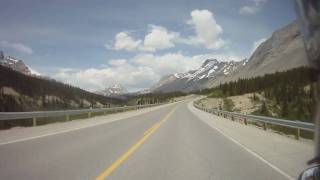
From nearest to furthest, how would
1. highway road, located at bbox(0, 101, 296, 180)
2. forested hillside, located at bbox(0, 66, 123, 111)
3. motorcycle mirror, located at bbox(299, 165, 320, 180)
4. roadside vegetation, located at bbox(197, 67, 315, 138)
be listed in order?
motorcycle mirror, located at bbox(299, 165, 320, 180) → highway road, located at bbox(0, 101, 296, 180) → roadside vegetation, located at bbox(197, 67, 315, 138) → forested hillside, located at bbox(0, 66, 123, 111)

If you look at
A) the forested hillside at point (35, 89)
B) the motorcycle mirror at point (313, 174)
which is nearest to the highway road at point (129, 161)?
the motorcycle mirror at point (313, 174)

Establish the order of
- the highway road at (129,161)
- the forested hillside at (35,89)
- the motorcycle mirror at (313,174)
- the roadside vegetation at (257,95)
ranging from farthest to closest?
the forested hillside at (35,89) < the roadside vegetation at (257,95) < the highway road at (129,161) < the motorcycle mirror at (313,174)

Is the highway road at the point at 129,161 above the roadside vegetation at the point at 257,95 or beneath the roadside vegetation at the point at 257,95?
beneath

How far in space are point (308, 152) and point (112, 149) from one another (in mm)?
5994

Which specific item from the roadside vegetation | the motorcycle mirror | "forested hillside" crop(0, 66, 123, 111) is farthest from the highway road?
"forested hillside" crop(0, 66, 123, 111)

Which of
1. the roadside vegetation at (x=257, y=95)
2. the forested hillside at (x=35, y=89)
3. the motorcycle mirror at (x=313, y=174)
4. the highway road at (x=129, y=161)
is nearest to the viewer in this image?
the motorcycle mirror at (x=313, y=174)

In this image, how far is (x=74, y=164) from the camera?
10258 mm

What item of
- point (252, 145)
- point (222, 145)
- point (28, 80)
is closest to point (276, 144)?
point (252, 145)

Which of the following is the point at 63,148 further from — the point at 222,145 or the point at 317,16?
the point at 317,16

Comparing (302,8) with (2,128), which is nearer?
(302,8)

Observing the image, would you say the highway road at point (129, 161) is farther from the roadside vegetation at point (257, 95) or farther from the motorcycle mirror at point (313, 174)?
the roadside vegetation at point (257, 95)

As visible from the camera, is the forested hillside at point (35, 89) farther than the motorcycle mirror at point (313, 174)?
Yes

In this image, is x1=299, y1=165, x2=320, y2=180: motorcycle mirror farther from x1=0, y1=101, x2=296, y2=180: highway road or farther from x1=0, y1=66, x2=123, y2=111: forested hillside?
x1=0, y1=66, x2=123, y2=111: forested hillside

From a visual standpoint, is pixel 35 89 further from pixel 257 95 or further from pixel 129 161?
pixel 129 161
